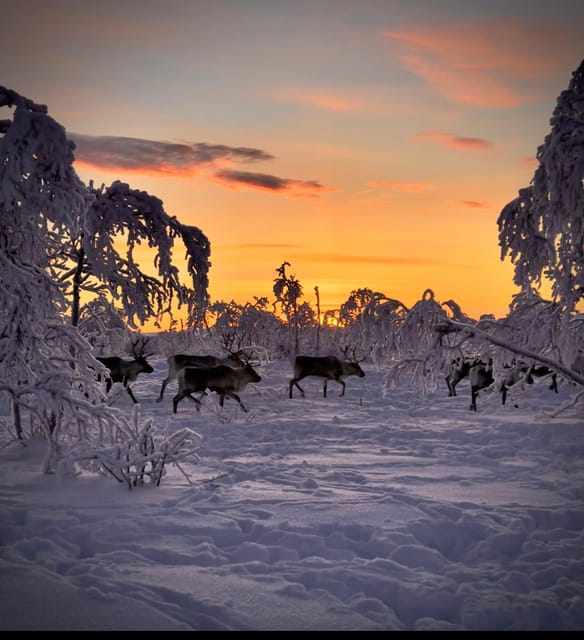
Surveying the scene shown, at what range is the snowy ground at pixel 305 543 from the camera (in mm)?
3785

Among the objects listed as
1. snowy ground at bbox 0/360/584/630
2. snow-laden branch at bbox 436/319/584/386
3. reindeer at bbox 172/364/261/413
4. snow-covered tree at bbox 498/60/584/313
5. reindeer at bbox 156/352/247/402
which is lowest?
snowy ground at bbox 0/360/584/630

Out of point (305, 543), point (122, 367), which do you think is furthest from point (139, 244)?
point (122, 367)

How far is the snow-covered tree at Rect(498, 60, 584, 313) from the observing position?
5914 millimetres

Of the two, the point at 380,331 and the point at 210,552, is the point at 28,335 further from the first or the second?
the point at 380,331

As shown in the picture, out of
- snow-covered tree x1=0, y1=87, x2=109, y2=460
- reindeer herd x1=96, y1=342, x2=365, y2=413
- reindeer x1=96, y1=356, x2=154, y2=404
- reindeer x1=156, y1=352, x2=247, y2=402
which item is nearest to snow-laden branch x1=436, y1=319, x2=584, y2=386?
snow-covered tree x1=0, y1=87, x2=109, y2=460

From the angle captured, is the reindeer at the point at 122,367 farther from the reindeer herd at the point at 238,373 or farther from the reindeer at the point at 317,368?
the reindeer at the point at 317,368

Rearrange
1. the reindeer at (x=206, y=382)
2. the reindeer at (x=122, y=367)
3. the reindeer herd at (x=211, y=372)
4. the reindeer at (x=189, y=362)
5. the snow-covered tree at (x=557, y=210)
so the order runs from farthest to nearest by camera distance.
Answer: the reindeer at (x=189, y=362)
the reindeer at (x=122, y=367)
the reindeer herd at (x=211, y=372)
the reindeer at (x=206, y=382)
the snow-covered tree at (x=557, y=210)

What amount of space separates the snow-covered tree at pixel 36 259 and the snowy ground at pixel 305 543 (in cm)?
111

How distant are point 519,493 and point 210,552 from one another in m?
4.18

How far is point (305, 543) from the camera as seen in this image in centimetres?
501

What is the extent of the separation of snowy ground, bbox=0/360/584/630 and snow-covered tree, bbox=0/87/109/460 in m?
1.11

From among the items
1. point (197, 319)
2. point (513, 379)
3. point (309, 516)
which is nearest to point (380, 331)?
point (309, 516)

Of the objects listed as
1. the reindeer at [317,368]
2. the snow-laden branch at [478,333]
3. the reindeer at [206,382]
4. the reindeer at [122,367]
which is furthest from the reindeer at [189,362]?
the snow-laden branch at [478,333]

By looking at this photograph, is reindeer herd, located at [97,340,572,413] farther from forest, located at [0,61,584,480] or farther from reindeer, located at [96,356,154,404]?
forest, located at [0,61,584,480]
